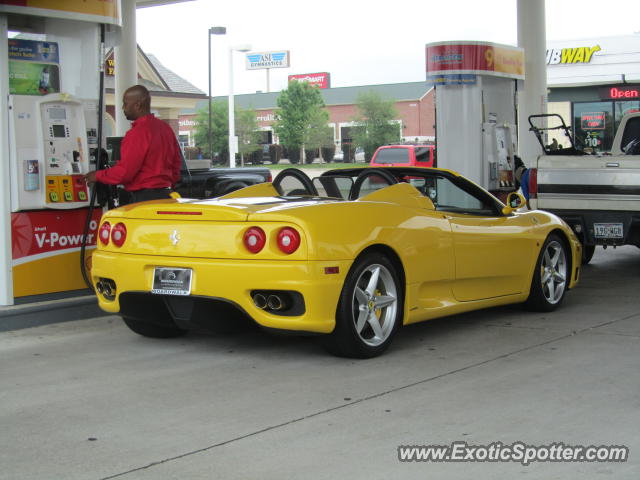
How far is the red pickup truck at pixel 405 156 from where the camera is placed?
2827cm

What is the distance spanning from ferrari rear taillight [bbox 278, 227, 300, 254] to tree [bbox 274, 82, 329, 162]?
7465cm

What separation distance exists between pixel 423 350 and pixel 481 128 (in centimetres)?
897

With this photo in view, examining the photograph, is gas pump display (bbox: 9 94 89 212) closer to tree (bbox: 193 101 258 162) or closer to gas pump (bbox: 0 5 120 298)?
gas pump (bbox: 0 5 120 298)

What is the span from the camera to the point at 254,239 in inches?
231

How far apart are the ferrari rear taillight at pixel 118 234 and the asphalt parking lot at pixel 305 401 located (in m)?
0.82

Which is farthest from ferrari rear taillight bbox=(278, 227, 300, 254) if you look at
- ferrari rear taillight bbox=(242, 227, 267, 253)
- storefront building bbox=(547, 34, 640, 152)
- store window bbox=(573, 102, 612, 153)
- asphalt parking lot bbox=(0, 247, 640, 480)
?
storefront building bbox=(547, 34, 640, 152)

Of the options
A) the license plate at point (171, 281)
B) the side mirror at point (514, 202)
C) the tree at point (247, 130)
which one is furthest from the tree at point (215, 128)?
the license plate at point (171, 281)

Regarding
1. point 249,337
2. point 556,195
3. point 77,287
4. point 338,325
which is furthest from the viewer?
point 556,195

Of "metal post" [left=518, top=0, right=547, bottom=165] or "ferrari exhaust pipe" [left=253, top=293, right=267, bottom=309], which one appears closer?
"ferrari exhaust pipe" [left=253, top=293, right=267, bottom=309]

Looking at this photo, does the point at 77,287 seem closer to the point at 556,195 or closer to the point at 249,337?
the point at 249,337

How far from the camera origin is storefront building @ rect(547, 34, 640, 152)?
3853 centimetres

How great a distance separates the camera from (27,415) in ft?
16.3

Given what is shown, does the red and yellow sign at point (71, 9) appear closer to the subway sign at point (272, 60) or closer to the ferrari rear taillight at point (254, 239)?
the ferrari rear taillight at point (254, 239)

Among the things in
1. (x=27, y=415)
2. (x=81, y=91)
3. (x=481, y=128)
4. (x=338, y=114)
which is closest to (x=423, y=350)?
(x=27, y=415)
